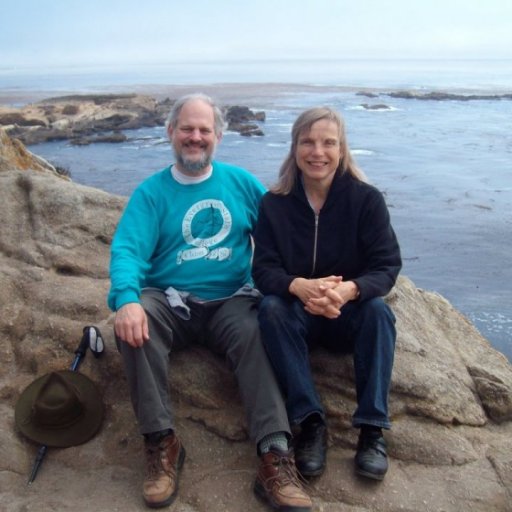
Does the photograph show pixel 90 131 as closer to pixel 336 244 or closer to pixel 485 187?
pixel 485 187

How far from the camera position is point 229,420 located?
4363 mm

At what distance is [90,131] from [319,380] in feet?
109

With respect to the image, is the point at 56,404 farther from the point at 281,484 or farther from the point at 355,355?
the point at 355,355

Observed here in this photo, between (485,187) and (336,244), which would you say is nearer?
(336,244)

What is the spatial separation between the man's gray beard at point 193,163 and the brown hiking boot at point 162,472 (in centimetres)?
179

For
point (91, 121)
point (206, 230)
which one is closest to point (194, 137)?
point (206, 230)

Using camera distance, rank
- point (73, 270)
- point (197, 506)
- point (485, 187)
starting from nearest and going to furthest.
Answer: point (197, 506) < point (73, 270) < point (485, 187)

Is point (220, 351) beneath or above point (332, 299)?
beneath

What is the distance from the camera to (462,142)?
99.0ft

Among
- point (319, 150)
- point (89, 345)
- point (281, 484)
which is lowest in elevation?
point (281, 484)

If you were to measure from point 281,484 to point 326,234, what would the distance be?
5.32 ft

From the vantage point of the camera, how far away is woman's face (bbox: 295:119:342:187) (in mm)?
4160

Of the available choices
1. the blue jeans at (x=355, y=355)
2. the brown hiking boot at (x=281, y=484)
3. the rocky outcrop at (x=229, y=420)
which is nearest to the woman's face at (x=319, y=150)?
the blue jeans at (x=355, y=355)

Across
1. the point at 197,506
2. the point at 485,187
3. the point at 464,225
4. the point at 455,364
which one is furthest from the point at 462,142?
the point at 197,506
